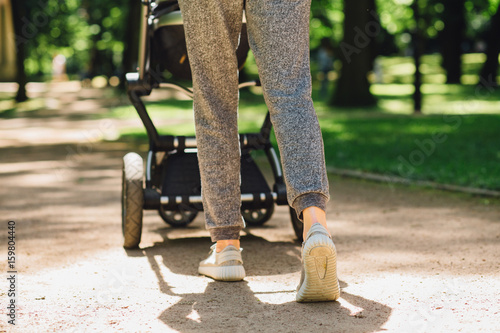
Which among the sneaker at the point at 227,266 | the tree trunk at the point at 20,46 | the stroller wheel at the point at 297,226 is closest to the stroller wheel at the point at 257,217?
the stroller wheel at the point at 297,226

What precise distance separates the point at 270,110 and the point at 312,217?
1.44 feet

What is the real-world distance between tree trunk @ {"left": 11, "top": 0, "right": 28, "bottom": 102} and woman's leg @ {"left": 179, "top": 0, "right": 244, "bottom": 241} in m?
20.7

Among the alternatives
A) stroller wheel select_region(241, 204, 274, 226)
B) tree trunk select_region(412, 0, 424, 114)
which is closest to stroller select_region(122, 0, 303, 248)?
stroller wheel select_region(241, 204, 274, 226)

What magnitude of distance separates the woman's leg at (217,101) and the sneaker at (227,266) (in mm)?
64

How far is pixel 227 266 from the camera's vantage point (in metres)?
3.23

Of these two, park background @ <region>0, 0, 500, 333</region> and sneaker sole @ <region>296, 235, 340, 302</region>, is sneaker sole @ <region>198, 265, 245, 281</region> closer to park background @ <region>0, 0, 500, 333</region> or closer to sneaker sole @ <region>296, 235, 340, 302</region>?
park background @ <region>0, 0, 500, 333</region>

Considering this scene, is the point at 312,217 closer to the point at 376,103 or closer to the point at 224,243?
the point at 224,243

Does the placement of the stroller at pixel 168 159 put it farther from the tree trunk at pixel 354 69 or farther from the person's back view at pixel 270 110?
the tree trunk at pixel 354 69

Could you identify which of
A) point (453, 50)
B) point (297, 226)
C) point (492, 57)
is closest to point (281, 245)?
point (297, 226)

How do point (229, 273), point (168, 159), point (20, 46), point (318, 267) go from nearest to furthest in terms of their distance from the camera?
point (318, 267)
point (229, 273)
point (168, 159)
point (20, 46)

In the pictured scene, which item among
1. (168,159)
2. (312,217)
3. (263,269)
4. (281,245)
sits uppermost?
(312,217)

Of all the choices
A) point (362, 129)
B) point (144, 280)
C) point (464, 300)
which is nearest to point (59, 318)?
point (144, 280)

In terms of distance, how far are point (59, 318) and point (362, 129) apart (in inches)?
377

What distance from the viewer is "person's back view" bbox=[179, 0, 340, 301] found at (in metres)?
2.77
